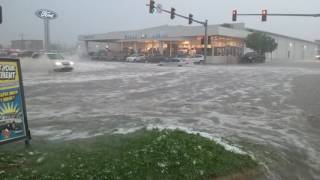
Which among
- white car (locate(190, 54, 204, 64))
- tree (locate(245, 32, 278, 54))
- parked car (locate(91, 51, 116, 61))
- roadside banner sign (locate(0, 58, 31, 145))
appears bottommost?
roadside banner sign (locate(0, 58, 31, 145))

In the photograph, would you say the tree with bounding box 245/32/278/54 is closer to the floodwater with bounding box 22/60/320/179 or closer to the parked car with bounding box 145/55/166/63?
the parked car with bounding box 145/55/166/63

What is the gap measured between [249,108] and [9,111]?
9302mm

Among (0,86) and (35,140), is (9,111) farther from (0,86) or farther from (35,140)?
(35,140)

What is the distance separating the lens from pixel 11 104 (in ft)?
23.6

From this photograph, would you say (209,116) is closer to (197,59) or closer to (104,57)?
(197,59)

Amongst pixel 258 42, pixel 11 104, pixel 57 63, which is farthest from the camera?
pixel 258 42

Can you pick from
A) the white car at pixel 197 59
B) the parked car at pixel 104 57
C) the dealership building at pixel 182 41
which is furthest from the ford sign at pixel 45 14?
the dealership building at pixel 182 41

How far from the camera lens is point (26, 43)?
139m

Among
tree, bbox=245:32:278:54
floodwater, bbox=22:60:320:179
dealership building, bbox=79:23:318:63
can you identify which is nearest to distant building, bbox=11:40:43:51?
dealership building, bbox=79:23:318:63

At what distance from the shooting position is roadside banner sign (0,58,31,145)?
703 cm

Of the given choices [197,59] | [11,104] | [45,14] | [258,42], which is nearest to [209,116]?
[11,104]

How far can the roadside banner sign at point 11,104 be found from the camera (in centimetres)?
703

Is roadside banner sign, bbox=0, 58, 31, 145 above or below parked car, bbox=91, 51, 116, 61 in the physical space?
below

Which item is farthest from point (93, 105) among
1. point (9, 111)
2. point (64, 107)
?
point (9, 111)
